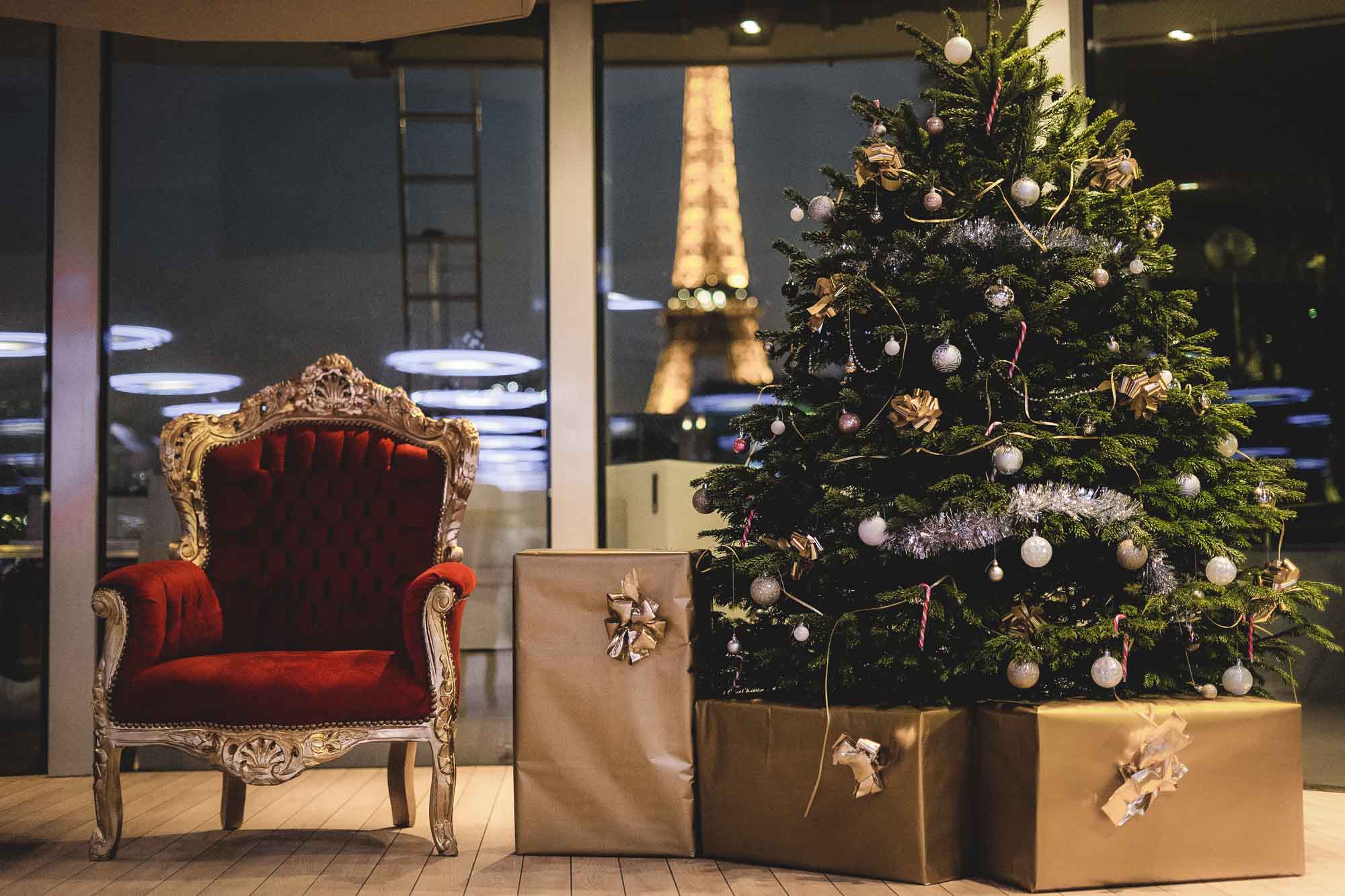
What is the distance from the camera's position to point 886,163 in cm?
251

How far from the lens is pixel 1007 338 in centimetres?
245

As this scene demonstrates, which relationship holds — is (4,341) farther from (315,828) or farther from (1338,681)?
(1338,681)

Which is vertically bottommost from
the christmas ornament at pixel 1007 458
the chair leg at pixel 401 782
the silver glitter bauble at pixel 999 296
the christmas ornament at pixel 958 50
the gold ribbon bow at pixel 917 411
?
the chair leg at pixel 401 782

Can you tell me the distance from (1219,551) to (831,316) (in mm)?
999

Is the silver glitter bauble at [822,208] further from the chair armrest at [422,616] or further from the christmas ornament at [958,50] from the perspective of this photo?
the chair armrest at [422,616]

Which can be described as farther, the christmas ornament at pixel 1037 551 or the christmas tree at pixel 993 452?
the christmas tree at pixel 993 452

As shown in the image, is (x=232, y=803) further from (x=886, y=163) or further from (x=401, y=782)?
(x=886, y=163)

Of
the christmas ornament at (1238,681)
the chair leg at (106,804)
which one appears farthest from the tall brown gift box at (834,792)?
the chair leg at (106,804)

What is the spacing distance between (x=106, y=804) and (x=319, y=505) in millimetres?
921

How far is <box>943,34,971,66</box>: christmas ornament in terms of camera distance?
97.8 inches

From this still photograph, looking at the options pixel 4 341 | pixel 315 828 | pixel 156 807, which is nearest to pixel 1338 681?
pixel 315 828

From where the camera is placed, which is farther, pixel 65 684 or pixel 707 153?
pixel 707 153

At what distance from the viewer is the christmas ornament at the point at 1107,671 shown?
7.37ft

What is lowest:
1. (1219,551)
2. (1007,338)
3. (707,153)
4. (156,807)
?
(156,807)
